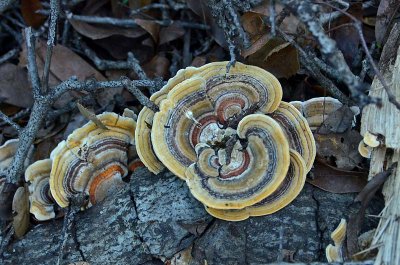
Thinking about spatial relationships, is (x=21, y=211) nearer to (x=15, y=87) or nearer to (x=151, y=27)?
(x=15, y=87)

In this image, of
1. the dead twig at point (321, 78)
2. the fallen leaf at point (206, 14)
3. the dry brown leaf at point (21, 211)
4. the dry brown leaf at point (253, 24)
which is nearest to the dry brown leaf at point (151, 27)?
the fallen leaf at point (206, 14)

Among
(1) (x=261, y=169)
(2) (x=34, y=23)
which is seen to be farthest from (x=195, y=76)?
(2) (x=34, y=23)

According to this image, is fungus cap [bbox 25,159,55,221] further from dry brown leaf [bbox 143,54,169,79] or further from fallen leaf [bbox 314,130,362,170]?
fallen leaf [bbox 314,130,362,170]

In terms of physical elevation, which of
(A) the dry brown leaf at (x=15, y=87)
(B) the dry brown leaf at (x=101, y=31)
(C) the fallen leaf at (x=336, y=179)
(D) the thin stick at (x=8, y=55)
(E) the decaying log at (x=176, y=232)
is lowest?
(E) the decaying log at (x=176, y=232)

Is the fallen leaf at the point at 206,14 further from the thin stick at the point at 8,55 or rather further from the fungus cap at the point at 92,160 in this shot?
the thin stick at the point at 8,55

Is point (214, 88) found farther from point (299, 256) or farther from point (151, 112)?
point (299, 256)

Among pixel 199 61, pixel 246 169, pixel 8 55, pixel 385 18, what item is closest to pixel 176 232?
pixel 246 169
